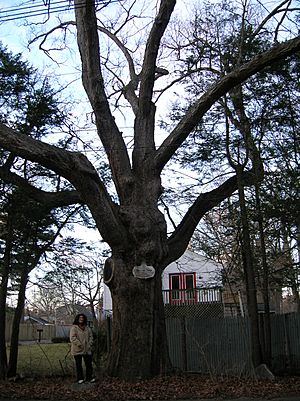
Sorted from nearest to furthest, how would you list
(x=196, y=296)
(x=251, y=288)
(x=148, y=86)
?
(x=251, y=288) → (x=148, y=86) → (x=196, y=296)

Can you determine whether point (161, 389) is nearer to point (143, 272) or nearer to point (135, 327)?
point (135, 327)

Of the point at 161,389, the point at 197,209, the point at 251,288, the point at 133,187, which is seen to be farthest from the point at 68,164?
the point at 251,288

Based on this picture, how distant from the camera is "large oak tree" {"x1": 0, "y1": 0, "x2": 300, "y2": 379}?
10602 millimetres

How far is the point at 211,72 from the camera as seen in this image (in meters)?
14.7

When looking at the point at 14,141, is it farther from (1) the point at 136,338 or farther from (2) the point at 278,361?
(2) the point at 278,361

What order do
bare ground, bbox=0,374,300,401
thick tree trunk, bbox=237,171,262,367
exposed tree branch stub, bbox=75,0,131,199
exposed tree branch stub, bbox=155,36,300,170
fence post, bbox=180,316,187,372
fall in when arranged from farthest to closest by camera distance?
fence post, bbox=180,316,187,372
thick tree trunk, bbox=237,171,262,367
exposed tree branch stub, bbox=75,0,131,199
exposed tree branch stub, bbox=155,36,300,170
bare ground, bbox=0,374,300,401

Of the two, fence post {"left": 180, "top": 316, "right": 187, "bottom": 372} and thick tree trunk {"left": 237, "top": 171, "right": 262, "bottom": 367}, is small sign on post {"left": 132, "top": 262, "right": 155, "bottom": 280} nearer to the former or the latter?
thick tree trunk {"left": 237, "top": 171, "right": 262, "bottom": 367}

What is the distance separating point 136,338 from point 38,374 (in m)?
4.14

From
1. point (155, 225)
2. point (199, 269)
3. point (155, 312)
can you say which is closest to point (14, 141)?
point (155, 225)

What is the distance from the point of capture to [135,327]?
434 inches

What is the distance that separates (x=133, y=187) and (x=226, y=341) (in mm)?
5552

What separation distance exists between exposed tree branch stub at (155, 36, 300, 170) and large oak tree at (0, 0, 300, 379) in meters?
0.02

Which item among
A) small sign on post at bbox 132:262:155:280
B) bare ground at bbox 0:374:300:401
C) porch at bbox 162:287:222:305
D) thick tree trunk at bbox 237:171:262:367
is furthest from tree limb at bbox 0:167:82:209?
porch at bbox 162:287:222:305

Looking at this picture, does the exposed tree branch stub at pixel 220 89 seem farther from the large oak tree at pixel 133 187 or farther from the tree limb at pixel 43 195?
the tree limb at pixel 43 195
